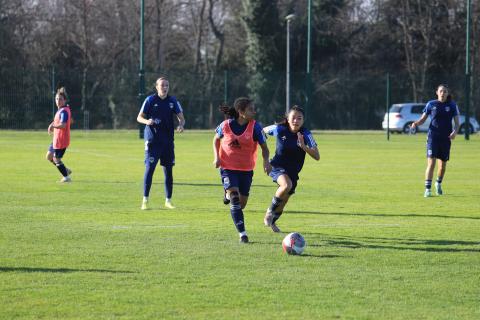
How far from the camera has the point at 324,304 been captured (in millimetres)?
7027

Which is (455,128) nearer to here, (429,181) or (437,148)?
(437,148)

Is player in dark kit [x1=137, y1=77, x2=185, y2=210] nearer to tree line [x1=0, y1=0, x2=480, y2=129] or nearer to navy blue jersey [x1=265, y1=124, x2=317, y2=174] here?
navy blue jersey [x1=265, y1=124, x2=317, y2=174]

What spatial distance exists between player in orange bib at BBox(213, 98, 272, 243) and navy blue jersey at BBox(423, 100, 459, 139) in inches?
254

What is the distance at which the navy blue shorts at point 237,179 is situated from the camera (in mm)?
10453

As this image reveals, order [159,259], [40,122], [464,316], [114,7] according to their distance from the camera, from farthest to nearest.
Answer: [114,7] < [40,122] < [159,259] < [464,316]

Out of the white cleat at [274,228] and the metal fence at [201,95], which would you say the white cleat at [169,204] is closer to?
the white cleat at [274,228]

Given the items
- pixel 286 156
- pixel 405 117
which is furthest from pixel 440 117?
pixel 405 117

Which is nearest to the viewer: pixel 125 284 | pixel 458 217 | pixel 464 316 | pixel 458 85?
Answer: pixel 464 316

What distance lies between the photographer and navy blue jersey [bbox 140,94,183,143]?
1378cm

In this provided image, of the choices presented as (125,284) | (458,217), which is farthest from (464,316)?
(458,217)

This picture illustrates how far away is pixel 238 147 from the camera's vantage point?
1052 cm

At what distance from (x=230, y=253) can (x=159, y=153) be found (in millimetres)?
4635

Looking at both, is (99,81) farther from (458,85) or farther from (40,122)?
(458,85)

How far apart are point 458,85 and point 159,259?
4198 centimetres
